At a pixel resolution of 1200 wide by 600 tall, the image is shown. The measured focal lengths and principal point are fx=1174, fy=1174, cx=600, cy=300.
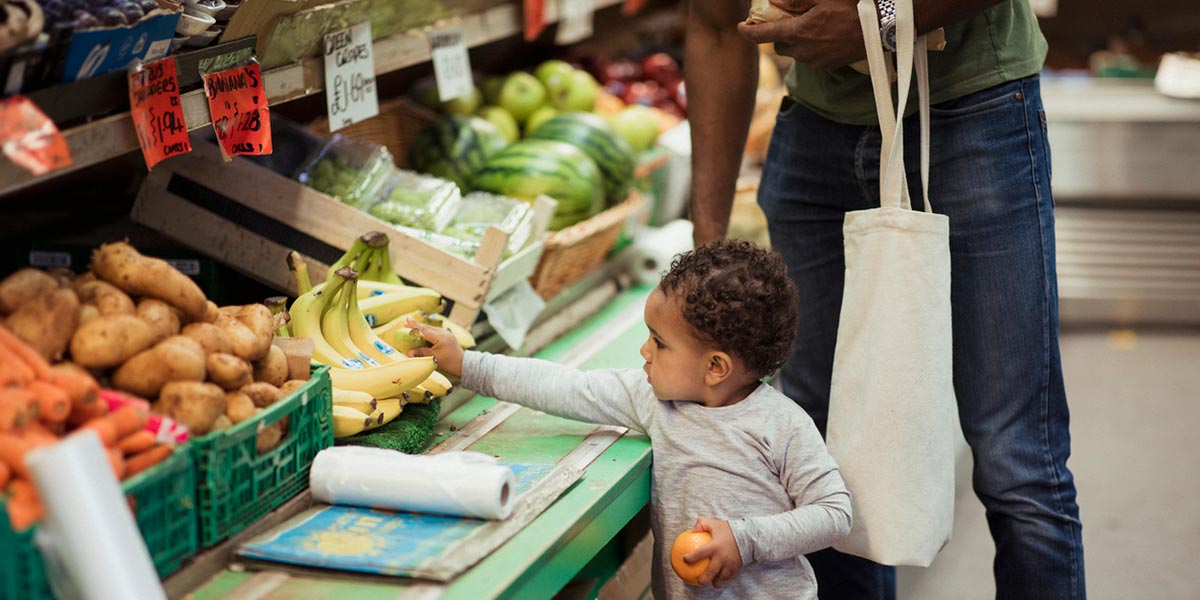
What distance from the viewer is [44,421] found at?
1.31 m

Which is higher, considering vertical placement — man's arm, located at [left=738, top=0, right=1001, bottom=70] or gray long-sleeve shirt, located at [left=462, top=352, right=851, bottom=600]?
man's arm, located at [left=738, top=0, right=1001, bottom=70]

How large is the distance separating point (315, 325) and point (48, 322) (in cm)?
64

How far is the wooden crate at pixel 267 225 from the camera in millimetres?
2283

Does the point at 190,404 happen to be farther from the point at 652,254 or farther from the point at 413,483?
the point at 652,254

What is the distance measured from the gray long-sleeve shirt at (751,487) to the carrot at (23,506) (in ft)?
3.09

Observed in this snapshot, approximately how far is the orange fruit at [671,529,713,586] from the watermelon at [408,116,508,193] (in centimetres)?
160

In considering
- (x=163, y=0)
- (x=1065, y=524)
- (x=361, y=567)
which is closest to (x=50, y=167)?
(x=163, y=0)

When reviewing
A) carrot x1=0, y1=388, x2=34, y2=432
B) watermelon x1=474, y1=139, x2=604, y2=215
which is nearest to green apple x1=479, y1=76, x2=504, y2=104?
watermelon x1=474, y1=139, x2=604, y2=215

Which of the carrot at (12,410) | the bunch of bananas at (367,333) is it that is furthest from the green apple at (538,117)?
the carrot at (12,410)

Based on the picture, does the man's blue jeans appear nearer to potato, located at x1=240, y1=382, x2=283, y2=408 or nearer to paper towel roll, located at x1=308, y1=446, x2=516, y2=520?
paper towel roll, located at x1=308, y1=446, x2=516, y2=520

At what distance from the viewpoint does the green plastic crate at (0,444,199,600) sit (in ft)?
4.01

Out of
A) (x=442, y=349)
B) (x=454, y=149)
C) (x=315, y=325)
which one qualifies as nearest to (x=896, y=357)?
(x=442, y=349)

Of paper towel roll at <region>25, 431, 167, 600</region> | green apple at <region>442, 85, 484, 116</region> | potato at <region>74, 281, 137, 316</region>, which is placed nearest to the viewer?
paper towel roll at <region>25, 431, 167, 600</region>

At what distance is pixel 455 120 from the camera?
10.7 feet
